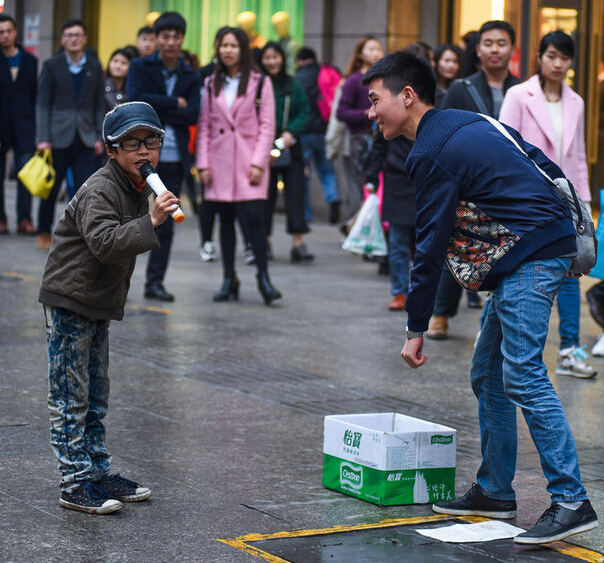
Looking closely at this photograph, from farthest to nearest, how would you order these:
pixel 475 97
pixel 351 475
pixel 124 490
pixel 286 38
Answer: pixel 286 38
pixel 475 97
pixel 351 475
pixel 124 490

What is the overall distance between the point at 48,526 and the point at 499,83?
4859 mm

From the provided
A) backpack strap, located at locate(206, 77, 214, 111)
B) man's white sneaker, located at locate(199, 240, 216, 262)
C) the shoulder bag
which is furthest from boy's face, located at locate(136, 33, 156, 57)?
the shoulder bag

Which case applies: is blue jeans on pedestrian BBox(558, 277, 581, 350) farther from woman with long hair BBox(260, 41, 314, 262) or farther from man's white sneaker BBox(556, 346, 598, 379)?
woman with long hair BBox(260, 41, 314, 262)

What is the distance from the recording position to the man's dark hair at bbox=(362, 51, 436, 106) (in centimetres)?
455

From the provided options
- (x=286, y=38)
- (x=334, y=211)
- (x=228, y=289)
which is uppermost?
(x=286, y=38)

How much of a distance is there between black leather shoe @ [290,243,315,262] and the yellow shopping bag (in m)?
2.38

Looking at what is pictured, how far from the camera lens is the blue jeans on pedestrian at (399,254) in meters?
9.66

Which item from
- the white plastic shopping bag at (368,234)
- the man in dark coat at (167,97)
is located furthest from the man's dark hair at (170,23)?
the white plastic shopping bag at (368,234)

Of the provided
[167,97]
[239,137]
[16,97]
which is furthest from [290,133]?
[16,97]

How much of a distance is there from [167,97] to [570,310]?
3.71 meters

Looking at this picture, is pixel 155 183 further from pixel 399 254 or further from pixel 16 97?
pixel 16 97

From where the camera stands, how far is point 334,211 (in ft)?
51.1

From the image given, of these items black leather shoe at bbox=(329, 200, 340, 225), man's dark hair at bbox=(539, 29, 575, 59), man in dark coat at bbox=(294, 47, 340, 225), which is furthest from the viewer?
black leather shoe at bbox=(329, 200, 340, 225)

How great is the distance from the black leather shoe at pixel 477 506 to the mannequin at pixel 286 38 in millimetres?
13419
